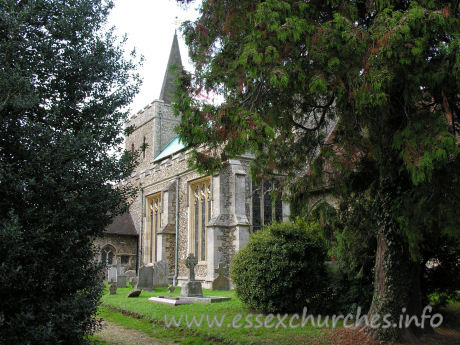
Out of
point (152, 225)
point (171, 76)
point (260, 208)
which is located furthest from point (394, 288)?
point (171, 76)

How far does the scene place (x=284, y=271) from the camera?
8523 millimetres

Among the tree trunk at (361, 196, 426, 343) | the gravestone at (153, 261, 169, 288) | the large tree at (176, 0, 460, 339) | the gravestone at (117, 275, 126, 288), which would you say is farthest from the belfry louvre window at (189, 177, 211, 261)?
the tree trunk at (361, 196, 426, 343)

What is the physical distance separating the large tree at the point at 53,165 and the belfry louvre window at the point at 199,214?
12.6 m

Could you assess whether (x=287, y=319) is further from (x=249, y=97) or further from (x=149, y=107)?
(x=149, y=107)

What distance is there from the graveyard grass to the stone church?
3.76m

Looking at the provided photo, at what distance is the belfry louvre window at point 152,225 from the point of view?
73.1 ft

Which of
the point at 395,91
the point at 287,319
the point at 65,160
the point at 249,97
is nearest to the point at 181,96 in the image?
the point at 249,97

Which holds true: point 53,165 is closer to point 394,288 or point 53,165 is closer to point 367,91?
point 367,91

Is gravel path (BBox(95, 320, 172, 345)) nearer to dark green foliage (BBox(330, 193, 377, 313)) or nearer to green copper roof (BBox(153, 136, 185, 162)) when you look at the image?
dark green foliage (BBox(330, 193, 377, 313))

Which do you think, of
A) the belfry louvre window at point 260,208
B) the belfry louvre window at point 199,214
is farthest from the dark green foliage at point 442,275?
the belfry louvre window at point 199,214

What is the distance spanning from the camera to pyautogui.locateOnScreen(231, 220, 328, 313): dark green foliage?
27.9ft

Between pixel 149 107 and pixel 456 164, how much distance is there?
2460cm

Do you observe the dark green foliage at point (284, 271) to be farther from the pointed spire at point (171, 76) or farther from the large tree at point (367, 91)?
the pointed spire at point (171, 76)

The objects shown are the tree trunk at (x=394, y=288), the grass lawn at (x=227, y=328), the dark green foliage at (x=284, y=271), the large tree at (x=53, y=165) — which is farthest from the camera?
the dark green foliage at (x=284, y=271)
